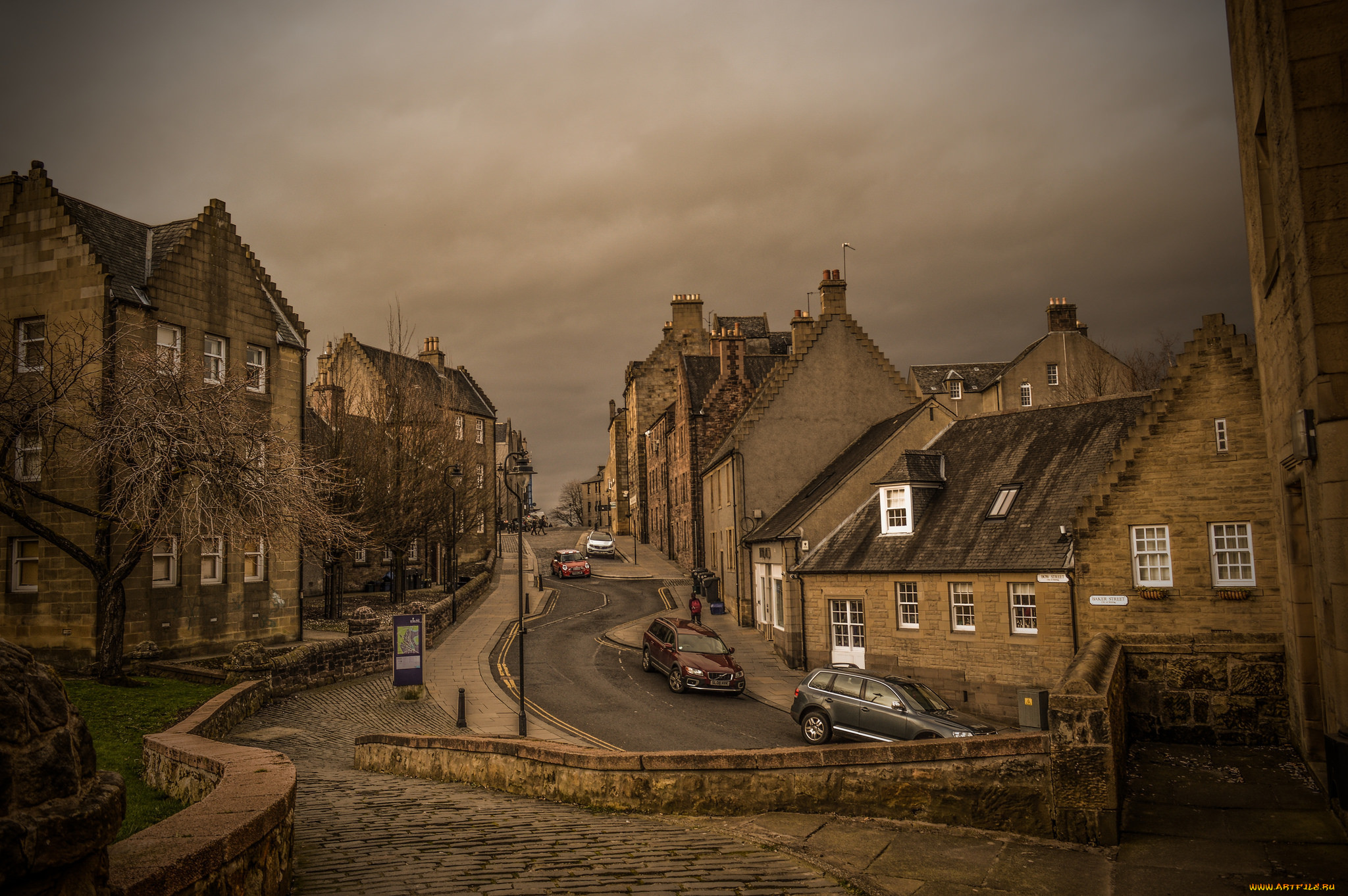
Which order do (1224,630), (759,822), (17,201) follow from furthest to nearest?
(17,201) < (1224,630) < (759,822)

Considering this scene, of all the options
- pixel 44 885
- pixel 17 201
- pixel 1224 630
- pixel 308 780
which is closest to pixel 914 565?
pixel 1224 630

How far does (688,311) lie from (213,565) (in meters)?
45.0

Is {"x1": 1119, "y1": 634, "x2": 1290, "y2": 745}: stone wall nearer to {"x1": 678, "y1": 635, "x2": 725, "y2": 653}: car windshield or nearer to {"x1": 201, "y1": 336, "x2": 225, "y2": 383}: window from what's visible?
{"x1": 678, "y1": 635, "x2": 725, "y2": 653}: car windshield

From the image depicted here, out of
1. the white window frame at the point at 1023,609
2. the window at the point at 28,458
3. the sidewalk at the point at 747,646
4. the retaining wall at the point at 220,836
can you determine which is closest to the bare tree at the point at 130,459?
the window at the point at 28,458

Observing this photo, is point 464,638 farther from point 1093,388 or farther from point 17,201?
point 1093,388

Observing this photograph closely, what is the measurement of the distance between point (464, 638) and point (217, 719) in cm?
1969

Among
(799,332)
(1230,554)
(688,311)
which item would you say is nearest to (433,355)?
(688,311)

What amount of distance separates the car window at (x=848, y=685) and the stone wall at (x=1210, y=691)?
255 inches

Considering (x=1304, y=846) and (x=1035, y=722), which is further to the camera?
(x=1035, y=722)

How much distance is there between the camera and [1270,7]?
941 centimetres

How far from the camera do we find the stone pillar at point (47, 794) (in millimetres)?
3424

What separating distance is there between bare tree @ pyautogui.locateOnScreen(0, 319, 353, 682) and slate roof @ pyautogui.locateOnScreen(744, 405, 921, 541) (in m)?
16.2

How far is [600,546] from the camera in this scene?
64625 mm

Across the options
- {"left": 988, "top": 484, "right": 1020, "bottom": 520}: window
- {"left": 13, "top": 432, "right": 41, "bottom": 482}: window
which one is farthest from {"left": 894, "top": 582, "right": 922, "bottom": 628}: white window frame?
{"left": 13, "top": 432, "right": 41, "bottom": 482}: window
